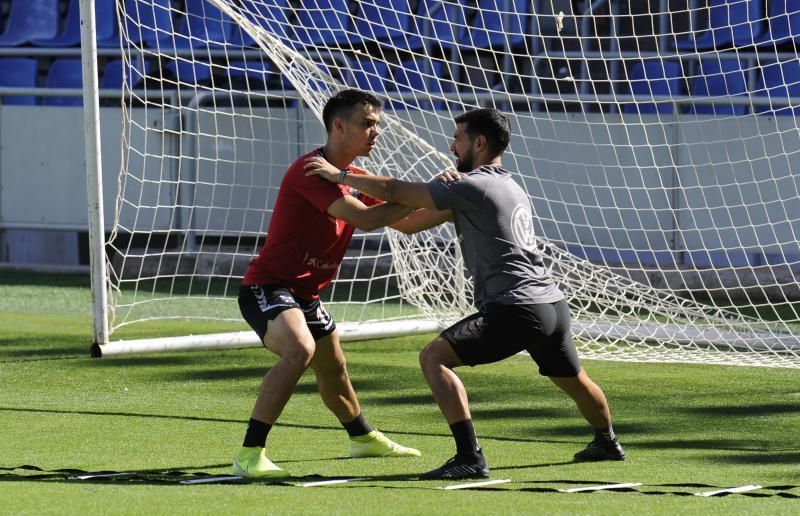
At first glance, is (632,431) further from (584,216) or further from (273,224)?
(584,216)

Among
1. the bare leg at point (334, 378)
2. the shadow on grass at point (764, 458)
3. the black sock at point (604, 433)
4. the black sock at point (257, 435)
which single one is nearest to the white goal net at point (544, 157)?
the shadow on grass at point (764, 458)

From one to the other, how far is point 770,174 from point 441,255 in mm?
3608

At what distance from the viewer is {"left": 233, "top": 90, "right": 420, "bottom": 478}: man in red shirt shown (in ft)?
20.3

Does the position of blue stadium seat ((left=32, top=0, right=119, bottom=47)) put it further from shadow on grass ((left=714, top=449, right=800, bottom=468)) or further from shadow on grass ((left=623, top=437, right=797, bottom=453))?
shadow on grass ((left=714, top=449, right=800, bottom=468))

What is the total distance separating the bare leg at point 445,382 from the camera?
6133mm

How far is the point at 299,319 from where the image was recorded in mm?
6348

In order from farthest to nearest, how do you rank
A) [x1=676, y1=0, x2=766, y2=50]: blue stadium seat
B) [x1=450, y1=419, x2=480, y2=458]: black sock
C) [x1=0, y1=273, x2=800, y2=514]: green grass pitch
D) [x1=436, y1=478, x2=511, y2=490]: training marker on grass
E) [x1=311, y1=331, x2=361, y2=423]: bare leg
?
1. [x1=676, y1=0, x2=766, y2=50]: blue stadium seat
2. [x1=311, y1=331, x2=361, y2=423]: bare leg
3. [x1=450, y1=419, x2=480, y2=458]: black sock
4. [x1=436, y1=478, x2=511, y2=490]: training marker on grass
5. [x1=0, y1=273, x2=800, y2=514]: green grass pitch

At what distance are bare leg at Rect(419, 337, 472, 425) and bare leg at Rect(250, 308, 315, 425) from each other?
20.7 inches

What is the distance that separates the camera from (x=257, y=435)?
615 centimetres

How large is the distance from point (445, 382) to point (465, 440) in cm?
26

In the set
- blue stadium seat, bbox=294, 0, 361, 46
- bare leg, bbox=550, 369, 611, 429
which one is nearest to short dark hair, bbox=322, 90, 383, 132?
bare leg, bbox=550, 369, 611, 429

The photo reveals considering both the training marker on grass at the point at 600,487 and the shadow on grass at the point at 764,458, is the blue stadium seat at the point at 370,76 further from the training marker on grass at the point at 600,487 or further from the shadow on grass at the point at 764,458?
the training marker on grass at the point at 600,487

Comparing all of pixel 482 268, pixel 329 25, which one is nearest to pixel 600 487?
pixel 482 268

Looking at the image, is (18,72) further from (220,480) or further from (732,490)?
(732,490)
